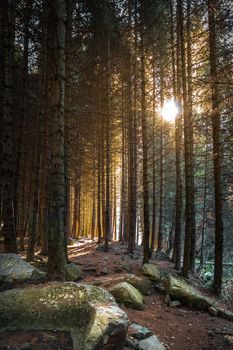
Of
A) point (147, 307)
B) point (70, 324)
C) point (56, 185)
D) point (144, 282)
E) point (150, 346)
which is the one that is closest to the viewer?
point (70, 324)

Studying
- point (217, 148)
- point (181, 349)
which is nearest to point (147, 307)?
point (181, 349)

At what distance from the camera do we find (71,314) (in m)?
4.29

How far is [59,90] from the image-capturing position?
6.81 m

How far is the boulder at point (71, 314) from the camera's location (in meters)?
3.87

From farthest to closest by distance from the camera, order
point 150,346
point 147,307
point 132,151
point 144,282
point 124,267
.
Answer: point 132,151 → point 124,267 → point 144,282 → point 147,307 → point 150,346

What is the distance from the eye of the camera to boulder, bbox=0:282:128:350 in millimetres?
3865

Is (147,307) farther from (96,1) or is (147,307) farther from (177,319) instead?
(96,1)

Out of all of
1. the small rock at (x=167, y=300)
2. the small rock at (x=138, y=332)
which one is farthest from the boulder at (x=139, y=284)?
the small rock at (x=138, y=332)

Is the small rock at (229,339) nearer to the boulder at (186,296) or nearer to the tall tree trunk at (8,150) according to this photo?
the boulder at (186,296)

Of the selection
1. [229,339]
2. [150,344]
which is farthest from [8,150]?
[229,339]

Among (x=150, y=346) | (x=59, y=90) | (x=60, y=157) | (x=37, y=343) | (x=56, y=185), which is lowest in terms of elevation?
(x=150, y=346)

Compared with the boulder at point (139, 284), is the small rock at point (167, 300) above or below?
below

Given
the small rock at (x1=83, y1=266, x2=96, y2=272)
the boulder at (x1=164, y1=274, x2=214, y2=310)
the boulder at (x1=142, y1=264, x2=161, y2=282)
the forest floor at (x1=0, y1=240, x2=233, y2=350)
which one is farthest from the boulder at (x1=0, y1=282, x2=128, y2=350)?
the small rock at (x1=83, y1=266, x2=96, y2=272)

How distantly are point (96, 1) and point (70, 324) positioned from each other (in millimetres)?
10495
